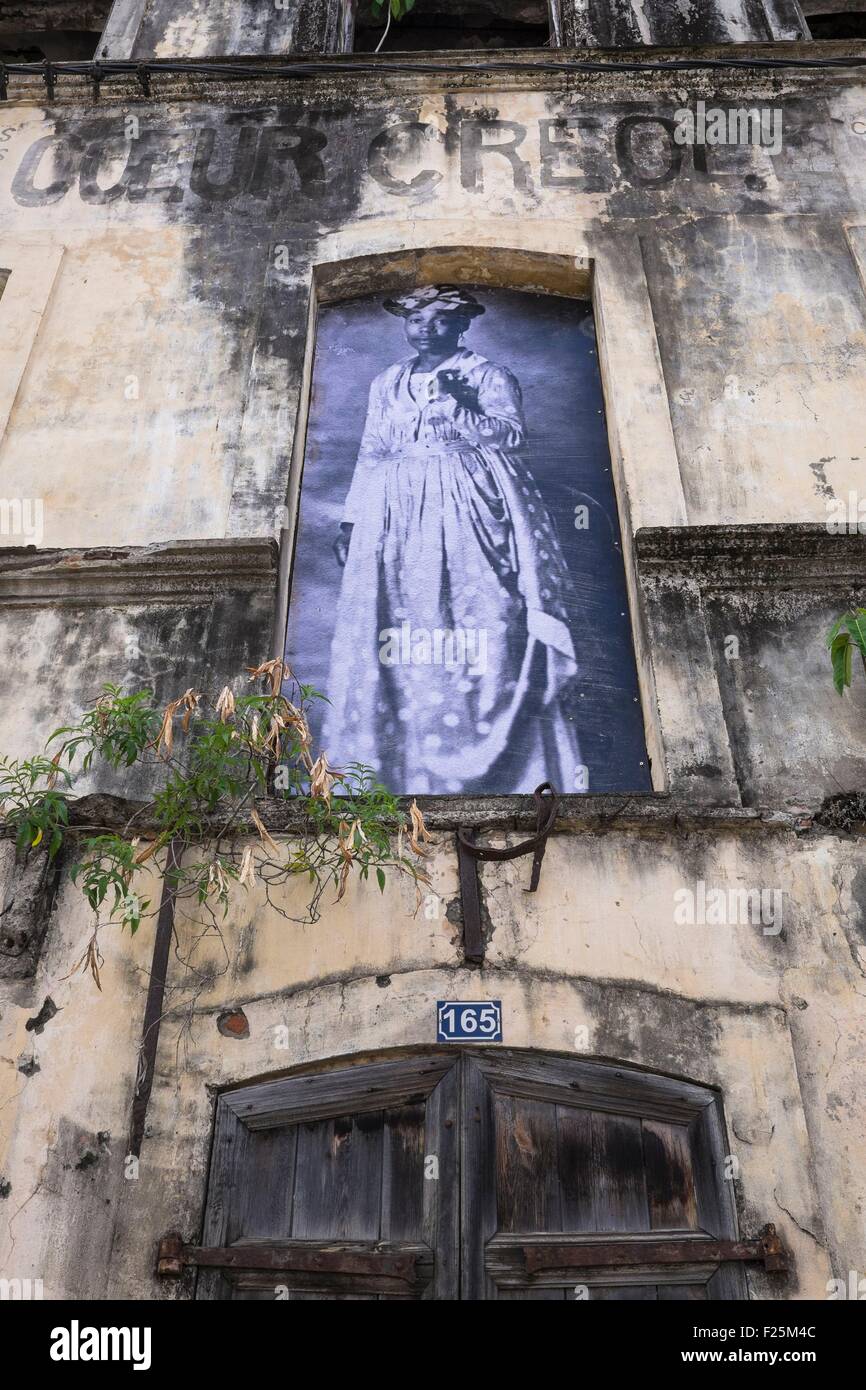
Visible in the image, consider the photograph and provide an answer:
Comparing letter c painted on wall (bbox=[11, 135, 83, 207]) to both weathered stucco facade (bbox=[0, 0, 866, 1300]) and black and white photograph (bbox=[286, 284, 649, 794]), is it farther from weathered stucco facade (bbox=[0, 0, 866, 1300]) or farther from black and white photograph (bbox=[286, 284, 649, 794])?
black and white photograph (bbox=[286, 284, 649, 794])

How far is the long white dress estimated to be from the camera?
19.0 feet

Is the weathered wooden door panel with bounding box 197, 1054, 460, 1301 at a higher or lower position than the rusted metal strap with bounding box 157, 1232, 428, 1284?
higher

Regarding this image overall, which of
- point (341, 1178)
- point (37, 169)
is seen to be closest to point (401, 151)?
point (37, 169)

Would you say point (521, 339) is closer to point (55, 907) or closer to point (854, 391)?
point (854, 391)

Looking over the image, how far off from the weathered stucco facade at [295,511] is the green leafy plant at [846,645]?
0.23m

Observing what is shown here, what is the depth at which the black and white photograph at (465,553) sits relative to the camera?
5.84m

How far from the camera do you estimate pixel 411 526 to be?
669cm

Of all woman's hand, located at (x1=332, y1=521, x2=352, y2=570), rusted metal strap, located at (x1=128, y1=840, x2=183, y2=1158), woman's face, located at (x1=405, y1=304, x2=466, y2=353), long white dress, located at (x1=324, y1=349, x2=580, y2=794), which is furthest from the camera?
woman's face, located at (x1=405, y1=304, x2=466, y2=353)

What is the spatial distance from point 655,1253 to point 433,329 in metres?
5.46

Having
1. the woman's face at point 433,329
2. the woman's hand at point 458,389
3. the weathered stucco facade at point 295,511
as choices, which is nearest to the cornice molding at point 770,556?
the weathered stucco facade at point 295,511

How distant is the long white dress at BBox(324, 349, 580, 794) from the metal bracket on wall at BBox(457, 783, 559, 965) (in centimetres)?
62

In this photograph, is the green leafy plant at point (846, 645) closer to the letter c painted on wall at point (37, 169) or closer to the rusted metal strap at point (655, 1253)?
the rusted metal strap at point (655, 1253)

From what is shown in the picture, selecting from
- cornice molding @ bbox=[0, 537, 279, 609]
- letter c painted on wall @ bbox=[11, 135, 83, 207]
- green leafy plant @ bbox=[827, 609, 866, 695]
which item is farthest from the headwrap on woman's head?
green leafy plant @ bbox=[827, 609, 866, 695]
